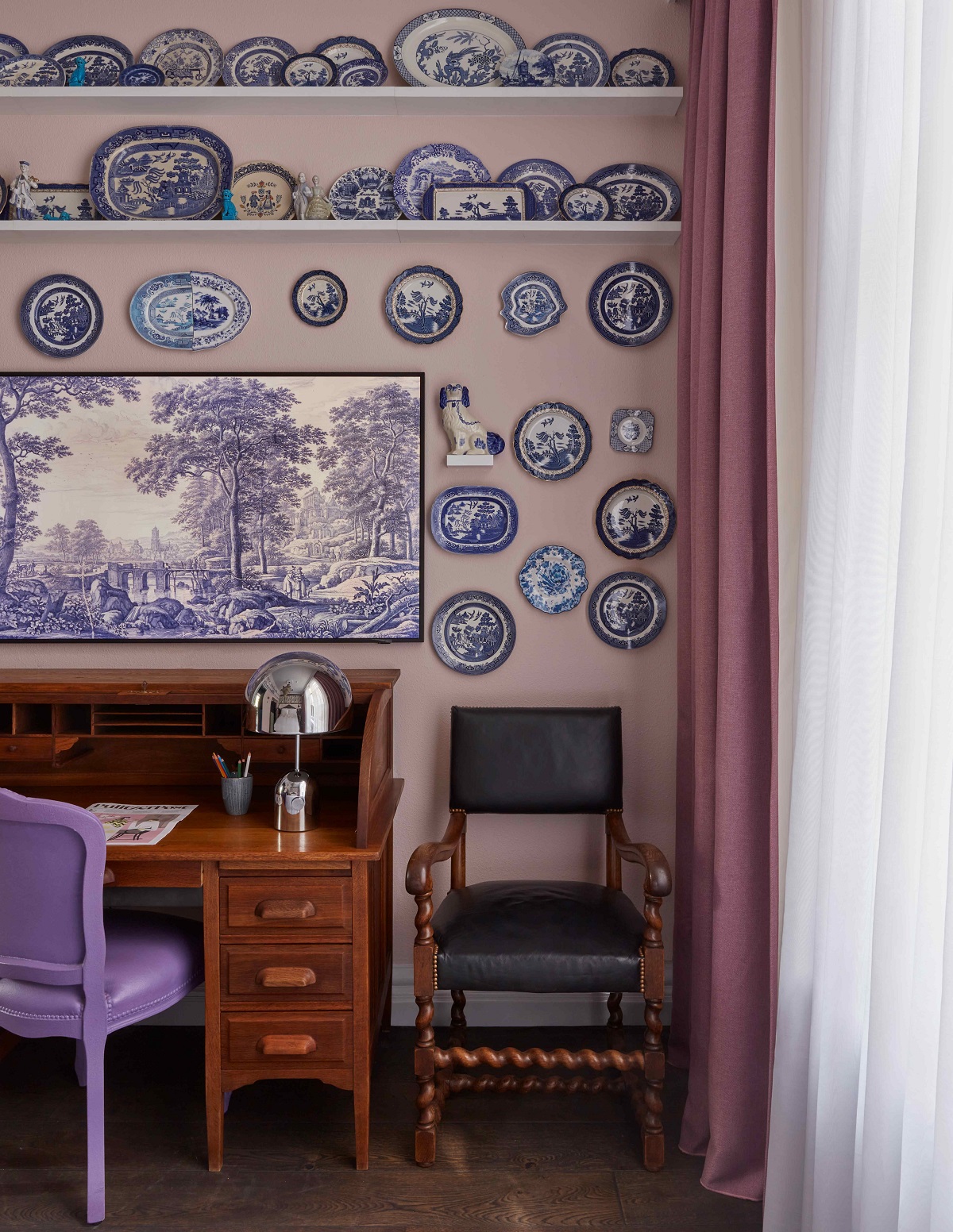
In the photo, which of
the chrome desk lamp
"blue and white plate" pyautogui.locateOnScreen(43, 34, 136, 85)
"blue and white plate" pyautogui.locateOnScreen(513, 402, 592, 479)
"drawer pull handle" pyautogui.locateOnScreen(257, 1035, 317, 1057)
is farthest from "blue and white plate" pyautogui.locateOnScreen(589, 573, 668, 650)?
"blue and white plate" pyautogui.locateOnScreen(43, 34, 136, 85)

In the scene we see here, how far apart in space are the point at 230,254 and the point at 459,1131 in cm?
244

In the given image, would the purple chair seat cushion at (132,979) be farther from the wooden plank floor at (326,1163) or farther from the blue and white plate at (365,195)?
the blue and white plate at (365,195)

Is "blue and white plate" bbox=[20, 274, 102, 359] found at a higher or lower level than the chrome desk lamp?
higher

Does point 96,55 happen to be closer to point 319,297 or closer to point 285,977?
point 319,297

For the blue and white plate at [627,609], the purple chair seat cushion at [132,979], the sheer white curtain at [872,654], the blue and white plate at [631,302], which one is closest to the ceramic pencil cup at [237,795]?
the purple chair seat cushion at [132,979]

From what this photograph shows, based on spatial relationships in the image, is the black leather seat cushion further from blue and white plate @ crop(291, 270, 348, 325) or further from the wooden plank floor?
blue and white plate @ crop(291, 270, 348, 325)

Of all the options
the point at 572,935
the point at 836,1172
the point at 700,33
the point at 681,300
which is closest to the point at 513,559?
the point at 681,300

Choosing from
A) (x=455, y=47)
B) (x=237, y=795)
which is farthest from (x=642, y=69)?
(x=237, y=795)

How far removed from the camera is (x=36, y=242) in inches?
98.7

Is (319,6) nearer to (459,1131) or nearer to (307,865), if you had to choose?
(307,865)

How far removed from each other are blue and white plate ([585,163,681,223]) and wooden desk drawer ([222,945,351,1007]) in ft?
6.97

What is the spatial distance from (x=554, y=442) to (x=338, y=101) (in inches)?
44.7

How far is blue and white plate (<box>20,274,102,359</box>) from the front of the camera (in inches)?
98.4

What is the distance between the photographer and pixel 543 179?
8.18 feet
